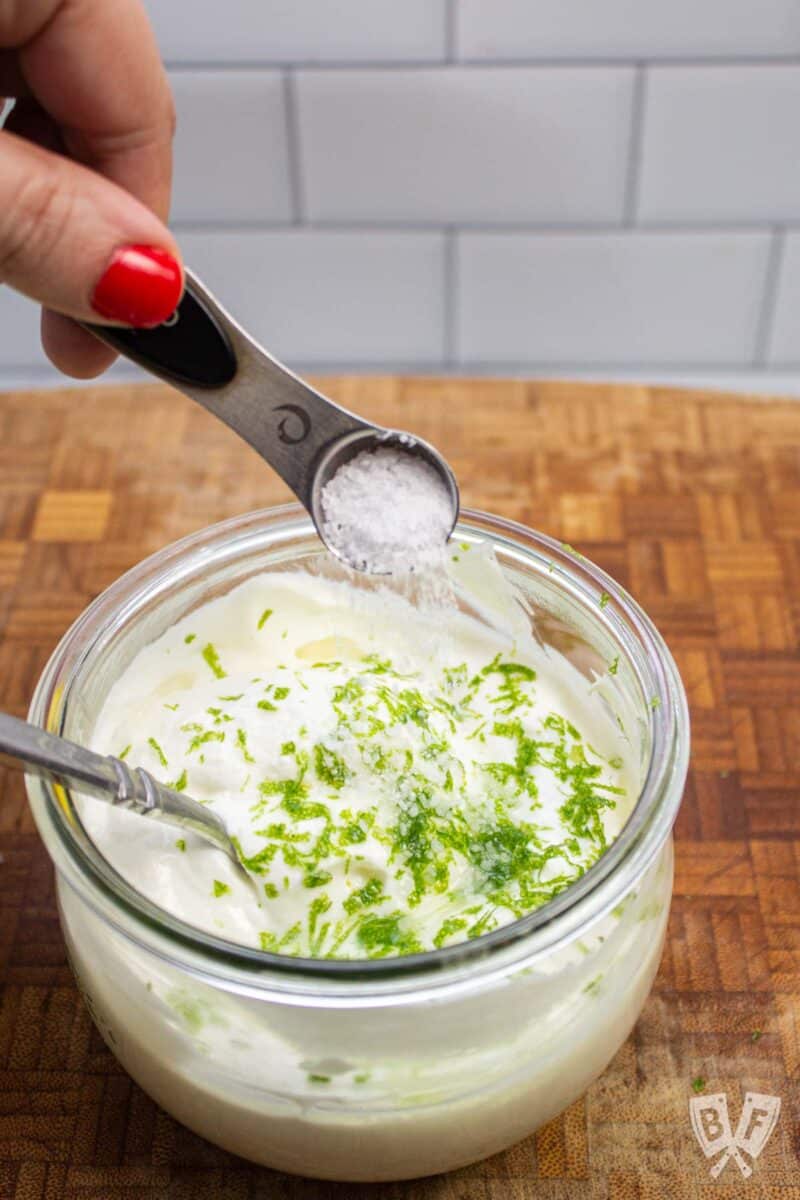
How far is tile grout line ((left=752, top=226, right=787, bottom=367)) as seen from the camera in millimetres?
2115

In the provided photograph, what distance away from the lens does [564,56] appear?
1899 mm

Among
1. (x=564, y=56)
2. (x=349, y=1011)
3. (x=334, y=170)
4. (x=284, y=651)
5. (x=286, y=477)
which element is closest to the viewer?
(x=349, y=1011)

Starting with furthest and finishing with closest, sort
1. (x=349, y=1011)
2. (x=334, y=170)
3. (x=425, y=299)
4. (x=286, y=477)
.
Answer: (x=425, y=299) → (x=334, y=170) → (x=286, y=477) → (x=349, y=1011)

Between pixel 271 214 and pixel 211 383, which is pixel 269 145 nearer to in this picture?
pixel 271 214

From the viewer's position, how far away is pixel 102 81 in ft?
3.34

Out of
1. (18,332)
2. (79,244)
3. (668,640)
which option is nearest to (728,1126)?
(668,640)

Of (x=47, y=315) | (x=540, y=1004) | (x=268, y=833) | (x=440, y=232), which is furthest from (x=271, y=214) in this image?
(x=540, y=1004)

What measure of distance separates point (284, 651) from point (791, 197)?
1345 mm

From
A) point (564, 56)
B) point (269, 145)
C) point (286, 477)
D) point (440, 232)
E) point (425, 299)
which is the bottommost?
point (425, 299)

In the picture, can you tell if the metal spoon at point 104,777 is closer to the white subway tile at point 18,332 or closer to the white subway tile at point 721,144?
the white subway tile at point 721,144

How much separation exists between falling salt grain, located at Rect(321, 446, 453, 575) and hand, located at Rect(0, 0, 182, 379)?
0.20 m

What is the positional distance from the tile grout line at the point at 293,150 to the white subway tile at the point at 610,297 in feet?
0.89

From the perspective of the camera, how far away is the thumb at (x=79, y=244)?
2.63ft

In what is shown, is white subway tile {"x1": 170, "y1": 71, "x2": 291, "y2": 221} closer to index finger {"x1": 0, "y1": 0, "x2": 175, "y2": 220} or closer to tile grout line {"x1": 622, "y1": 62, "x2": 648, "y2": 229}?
tile grout line {"x1": 622, "y1": 62, "x2": 648, "y2": 229}
